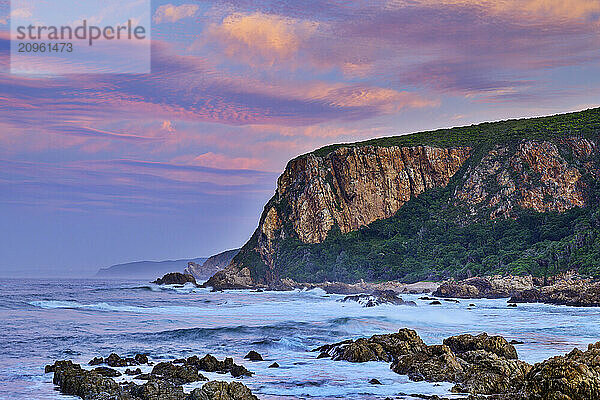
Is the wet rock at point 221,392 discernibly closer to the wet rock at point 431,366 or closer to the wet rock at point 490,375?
the wet rock at point 490,375

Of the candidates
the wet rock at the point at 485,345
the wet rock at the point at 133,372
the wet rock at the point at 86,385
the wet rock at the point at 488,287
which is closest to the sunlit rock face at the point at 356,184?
the wet rock at the point at 488,287

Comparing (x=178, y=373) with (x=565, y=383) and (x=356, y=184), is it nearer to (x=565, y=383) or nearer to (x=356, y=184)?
(x=565, y=383)

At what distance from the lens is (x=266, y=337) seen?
3022cm

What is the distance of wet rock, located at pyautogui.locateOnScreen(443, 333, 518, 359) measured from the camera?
21225 mm

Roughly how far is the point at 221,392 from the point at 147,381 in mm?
3994

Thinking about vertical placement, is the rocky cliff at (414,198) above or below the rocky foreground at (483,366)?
above

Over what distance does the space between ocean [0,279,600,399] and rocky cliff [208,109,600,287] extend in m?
51.7

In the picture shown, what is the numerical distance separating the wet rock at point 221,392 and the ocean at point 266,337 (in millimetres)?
1565

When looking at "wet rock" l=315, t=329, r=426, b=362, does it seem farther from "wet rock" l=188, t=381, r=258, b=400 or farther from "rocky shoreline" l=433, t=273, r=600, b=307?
"rocky shoreline" l=433, t=273, r=600, b=307

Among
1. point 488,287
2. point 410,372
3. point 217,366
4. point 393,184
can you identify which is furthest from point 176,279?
Answer: point 410,372

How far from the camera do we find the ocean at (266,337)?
1802 centimetres

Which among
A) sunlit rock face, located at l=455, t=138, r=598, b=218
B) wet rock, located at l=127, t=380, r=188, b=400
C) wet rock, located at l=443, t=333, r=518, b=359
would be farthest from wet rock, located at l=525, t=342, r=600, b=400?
sunlit rock face, located at l=455, t=138, r=598, b=218

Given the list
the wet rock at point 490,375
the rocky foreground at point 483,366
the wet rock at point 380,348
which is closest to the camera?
the rocky foreground at point 483,366

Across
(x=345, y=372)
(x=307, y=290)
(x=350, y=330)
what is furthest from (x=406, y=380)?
(x=307, y=290)
